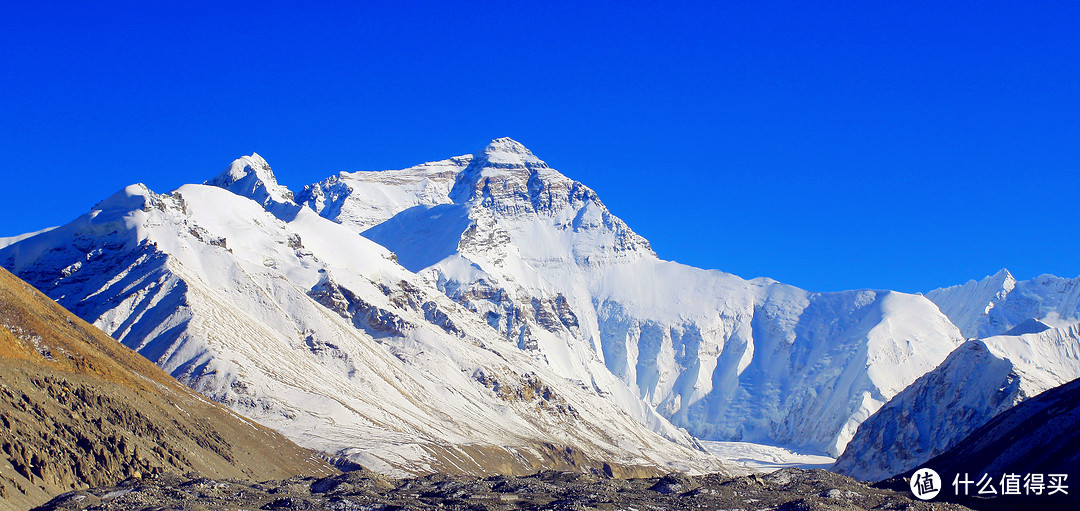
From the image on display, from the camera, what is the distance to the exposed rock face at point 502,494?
86.8 m

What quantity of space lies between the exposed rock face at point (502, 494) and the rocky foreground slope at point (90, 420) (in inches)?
581

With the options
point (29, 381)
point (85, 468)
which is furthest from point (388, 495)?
point (29, 381)

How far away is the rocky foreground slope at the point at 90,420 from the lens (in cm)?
10662

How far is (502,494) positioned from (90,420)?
5208 cm

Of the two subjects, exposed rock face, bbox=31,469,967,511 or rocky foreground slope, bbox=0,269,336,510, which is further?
rocky foreground slope, bbox=0,269,336,510

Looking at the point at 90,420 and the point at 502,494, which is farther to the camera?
the point at 90,420

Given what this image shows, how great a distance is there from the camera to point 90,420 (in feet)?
396

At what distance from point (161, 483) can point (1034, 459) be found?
3446 inches

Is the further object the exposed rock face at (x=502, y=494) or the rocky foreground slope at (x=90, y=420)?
the rocky foreground slope at (x=90, y=420)

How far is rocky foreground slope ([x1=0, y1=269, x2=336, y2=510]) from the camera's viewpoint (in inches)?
4198

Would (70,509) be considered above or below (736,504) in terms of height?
below

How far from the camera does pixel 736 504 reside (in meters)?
92.6

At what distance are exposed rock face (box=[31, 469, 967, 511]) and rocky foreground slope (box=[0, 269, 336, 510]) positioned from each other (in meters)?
14.8

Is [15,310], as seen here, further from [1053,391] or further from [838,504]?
[1053,391]
